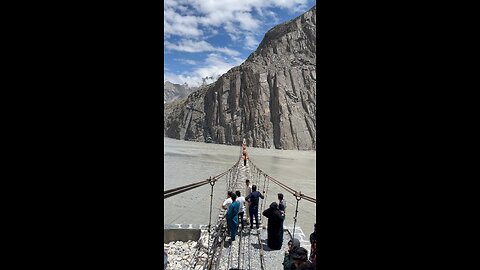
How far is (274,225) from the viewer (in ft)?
15.8

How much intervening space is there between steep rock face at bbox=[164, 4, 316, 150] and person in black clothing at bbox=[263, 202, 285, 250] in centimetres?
3978

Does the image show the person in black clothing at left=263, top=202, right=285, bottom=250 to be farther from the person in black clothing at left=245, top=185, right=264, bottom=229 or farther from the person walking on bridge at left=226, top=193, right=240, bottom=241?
the person in black clothing at left=245, top=185, right=264, bottom=229

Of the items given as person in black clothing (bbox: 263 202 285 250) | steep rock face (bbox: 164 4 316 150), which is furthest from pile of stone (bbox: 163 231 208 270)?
steep rock face (bbox: 164 4 316 150)

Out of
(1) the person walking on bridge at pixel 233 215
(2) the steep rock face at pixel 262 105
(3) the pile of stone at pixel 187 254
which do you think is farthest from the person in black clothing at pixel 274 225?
(2) the steep rock face at pixel 262 105
